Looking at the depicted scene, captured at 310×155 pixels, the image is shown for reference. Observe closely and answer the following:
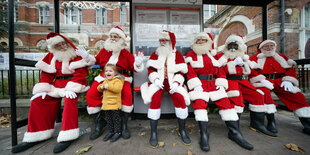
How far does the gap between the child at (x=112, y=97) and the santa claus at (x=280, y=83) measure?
2.78 meters

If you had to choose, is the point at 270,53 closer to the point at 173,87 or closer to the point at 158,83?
the point at 173,87

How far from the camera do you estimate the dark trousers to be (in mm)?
2043

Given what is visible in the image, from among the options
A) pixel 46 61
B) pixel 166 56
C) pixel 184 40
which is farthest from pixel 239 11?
pixel 46 61

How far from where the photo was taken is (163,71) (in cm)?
214

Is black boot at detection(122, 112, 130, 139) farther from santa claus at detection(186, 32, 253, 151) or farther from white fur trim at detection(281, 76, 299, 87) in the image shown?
white fur trim at detection(281, 76, 299, 87)

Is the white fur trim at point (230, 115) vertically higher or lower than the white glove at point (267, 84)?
lower

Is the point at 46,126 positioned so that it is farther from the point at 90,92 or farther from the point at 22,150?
the point at 90,92

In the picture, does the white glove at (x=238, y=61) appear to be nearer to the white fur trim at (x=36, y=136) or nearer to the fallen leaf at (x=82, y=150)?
the fallen leaf at (x=82, y=150)

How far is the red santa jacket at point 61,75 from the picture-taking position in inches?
76.6

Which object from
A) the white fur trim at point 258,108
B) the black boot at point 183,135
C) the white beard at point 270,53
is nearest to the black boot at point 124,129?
the black boot at point 183,135

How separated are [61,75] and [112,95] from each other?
3.36ft

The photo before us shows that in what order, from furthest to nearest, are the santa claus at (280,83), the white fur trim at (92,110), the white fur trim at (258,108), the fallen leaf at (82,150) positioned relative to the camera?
the santa claus at (280,83), the white fur trim at (258,108), the white fur trim at (92,110), the fallen leaf at (82,150)

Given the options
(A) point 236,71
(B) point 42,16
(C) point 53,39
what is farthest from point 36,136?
(B) point 42,16

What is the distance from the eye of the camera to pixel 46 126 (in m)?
2.01
